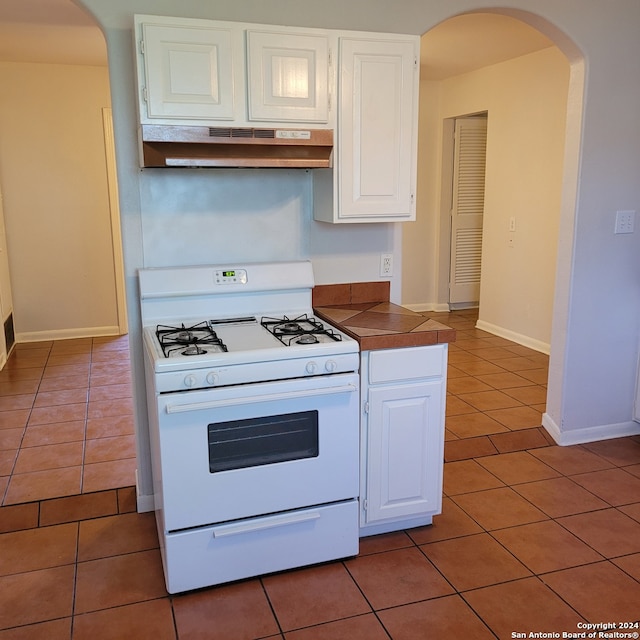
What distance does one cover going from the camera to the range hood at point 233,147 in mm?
2281

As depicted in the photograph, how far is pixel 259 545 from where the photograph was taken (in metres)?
2.23

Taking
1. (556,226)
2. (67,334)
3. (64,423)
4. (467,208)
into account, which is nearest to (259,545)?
(64,423)

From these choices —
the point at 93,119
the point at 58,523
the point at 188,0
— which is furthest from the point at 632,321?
the point at 93,119

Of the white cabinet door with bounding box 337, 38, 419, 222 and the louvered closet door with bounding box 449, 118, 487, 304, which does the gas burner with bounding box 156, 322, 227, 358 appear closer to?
the white cabinet door with bounding box 337, 38, 419, 222

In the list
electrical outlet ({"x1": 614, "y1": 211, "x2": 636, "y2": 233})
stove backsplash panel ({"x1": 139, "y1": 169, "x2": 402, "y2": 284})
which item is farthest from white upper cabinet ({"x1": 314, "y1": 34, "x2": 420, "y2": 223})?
electrical outlet ({"x1": 614, "y1": 211, "x2": 636, "y2": 233})

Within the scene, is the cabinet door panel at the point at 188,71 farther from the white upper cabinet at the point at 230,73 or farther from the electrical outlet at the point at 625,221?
the electrical outlet at the point at 625,221

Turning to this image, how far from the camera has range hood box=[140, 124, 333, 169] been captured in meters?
2.28

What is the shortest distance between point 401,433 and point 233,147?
1.28m

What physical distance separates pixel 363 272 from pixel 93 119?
370cm

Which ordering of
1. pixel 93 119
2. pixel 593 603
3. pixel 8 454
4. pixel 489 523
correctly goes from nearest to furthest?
pixel 593 603 < pixel 489 523 < pixel 8 454 < pixel 93 119

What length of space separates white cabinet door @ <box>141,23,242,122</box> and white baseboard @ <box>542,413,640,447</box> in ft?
7.86

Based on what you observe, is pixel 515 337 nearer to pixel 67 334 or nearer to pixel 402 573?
pixel 402 573

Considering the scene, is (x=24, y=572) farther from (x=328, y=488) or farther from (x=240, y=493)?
(x=328, y=488)

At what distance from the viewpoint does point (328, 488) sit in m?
2.29
